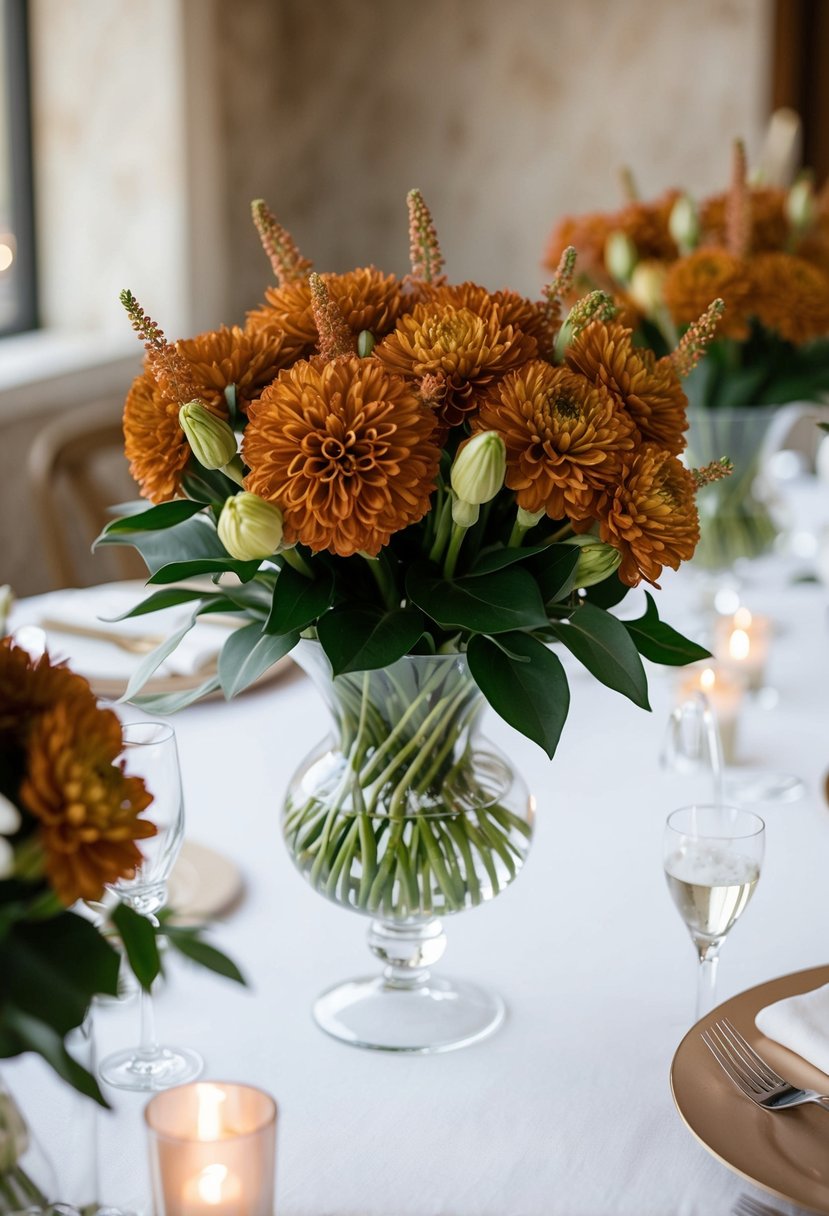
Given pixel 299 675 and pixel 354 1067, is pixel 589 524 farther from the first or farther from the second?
pixel 299 675

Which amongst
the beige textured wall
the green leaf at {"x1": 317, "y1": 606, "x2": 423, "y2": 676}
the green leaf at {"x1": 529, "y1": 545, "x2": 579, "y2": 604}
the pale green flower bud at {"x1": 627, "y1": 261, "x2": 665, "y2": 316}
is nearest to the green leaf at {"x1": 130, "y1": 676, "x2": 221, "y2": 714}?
the green leaf at {"x1": 317, "y1": 606, "x2": 423, "y2": 676}

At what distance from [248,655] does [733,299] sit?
3.21ft

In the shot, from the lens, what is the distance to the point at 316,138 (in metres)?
3.90

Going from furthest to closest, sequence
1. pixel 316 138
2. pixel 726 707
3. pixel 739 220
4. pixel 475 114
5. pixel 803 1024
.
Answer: pixel 475 114 → pixel 316 138 → pixel 739 220 → pixel 726 707 → pixel 803 1024

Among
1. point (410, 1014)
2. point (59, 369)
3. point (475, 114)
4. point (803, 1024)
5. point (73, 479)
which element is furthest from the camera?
point (475, 114)

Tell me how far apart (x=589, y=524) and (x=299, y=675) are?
78 cm

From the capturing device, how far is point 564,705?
0.85 m

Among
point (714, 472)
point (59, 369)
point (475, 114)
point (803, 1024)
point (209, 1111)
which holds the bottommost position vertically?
point (59, 369)

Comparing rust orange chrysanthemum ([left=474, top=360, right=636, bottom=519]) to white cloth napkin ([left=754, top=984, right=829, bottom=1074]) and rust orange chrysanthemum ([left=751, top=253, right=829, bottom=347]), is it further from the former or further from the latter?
rust orange chrysanthemum ([left=751, top=253, right=829, bottom=347])

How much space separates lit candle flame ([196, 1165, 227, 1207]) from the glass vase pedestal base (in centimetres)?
32

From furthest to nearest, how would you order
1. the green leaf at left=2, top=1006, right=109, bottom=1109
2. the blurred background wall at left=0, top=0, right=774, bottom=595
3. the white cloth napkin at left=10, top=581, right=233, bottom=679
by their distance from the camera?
the blurred background wall at left=0, top=0, right=774, bottom=595, the white cloth napkin at left=10, top=581, right=233, bottom=679, the green leaf at left=2, top=1006, right=109, bottom=1109

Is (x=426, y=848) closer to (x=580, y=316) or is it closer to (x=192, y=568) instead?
(x=192, y=568)

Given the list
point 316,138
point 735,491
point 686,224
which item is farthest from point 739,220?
point 316,138

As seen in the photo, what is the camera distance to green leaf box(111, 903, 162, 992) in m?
0.61
